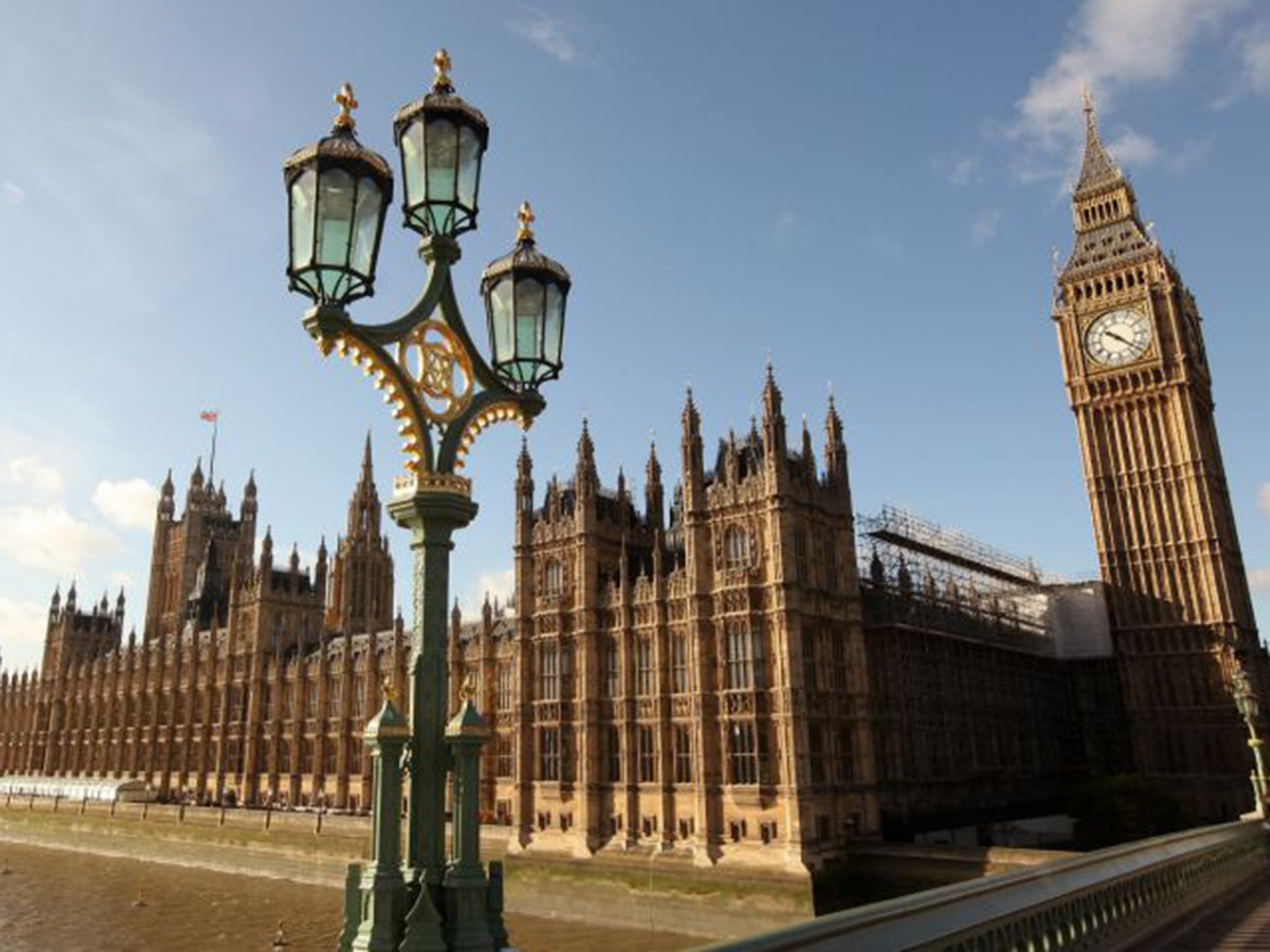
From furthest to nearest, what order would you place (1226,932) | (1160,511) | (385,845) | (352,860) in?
(1160,511)
(352,860)
(1226,932)
(385,845)

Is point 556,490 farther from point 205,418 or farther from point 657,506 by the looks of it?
point 205,418

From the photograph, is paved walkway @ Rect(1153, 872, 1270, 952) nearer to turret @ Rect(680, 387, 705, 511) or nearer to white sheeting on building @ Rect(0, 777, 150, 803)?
turret @ Rect(680, 387, 705, 511)

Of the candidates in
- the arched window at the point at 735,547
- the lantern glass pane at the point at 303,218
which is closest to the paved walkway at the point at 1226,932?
the lantern glass pane at the point at 303,218

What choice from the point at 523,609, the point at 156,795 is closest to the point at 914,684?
the point at 523,609

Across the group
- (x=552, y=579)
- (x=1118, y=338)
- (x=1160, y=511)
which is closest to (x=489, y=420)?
(x=552, y=579)

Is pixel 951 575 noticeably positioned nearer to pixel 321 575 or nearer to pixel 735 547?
pixel 735 547

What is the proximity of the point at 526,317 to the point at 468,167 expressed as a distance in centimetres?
153

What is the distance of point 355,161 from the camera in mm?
7941

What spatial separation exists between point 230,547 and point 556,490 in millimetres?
72567

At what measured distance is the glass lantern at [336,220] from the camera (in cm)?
787

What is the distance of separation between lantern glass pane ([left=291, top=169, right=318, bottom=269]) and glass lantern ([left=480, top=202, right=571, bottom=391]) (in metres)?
2.18

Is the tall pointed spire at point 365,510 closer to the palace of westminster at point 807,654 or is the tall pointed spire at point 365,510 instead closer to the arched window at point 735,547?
the palace of westminster at point 807,654

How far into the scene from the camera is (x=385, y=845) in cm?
684

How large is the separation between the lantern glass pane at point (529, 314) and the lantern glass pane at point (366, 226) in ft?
6.01
